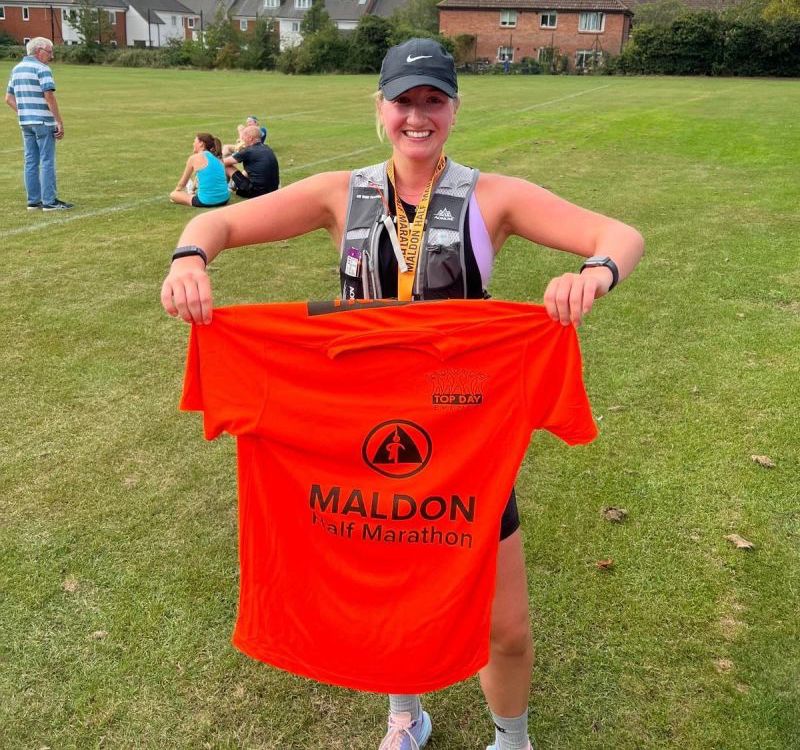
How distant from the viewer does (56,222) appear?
10.8 m

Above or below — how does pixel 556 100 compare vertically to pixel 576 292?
above

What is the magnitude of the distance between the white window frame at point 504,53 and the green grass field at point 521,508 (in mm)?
58812

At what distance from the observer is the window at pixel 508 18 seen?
63.1 meters

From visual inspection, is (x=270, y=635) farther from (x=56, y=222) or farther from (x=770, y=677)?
(x=56, y=222)

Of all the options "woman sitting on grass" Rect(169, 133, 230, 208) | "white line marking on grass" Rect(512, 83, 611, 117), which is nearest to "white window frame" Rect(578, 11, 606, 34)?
"white line marking on grass" Rect(512, 83, 611, 117)

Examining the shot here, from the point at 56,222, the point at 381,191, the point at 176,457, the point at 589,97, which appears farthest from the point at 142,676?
the point at 589,97

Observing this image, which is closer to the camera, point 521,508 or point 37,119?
point 521,508

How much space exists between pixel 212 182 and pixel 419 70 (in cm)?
992

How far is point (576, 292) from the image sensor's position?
2037 millimetres

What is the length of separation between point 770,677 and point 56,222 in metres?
10.5

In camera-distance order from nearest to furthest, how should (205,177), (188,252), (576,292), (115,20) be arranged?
1. (576,292)
2. (188,252)
3. (205,177)
4. (115,20)

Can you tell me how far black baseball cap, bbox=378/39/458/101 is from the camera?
2.22 m

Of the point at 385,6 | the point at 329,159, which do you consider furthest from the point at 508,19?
the point at 329,159

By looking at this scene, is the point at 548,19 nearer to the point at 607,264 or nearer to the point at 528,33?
the point at 528,33
